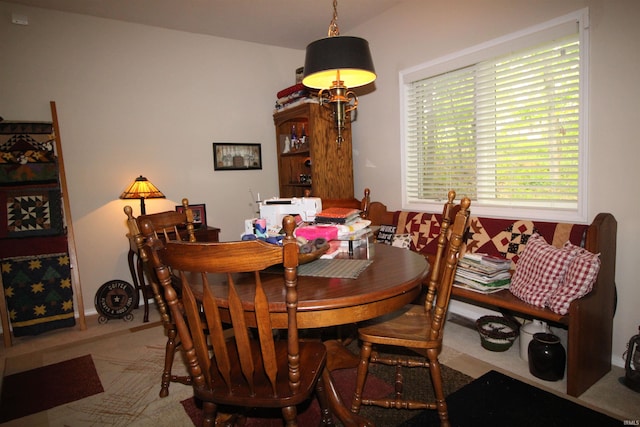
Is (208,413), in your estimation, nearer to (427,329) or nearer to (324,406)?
(324,406)

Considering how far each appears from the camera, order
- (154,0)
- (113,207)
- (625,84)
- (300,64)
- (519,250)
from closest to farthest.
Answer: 1. (625,84)
2. (519,250)
3. (154,0)
4. (113,207)
5. (300,64)

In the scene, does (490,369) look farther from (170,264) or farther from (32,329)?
(32,329)

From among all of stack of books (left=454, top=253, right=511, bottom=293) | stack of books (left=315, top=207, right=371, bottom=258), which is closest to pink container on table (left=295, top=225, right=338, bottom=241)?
stack of books (left=315, top=207, right=371, bottom=258)

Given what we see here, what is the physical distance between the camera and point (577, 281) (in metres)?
1.98

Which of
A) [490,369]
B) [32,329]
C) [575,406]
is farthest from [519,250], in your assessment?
[32,329]

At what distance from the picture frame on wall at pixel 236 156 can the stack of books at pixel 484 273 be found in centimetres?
255

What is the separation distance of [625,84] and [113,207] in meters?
3.95

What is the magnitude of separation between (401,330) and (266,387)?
0.70 meters

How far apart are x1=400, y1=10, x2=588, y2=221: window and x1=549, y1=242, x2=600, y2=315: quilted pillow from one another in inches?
19.4

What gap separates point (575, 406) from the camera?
6.23 feet

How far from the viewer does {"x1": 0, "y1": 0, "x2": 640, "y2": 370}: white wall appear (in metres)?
2.26

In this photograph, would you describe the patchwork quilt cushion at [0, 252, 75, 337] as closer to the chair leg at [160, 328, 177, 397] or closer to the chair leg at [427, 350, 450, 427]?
the chair leg at [160, 328, 177, 397]

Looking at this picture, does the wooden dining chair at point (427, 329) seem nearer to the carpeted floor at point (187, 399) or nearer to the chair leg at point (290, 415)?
the carpeted floor at point (187, 399)

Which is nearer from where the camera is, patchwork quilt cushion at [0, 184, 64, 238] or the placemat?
the placemat
